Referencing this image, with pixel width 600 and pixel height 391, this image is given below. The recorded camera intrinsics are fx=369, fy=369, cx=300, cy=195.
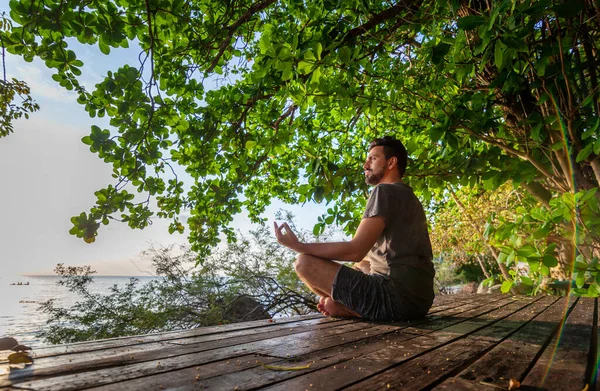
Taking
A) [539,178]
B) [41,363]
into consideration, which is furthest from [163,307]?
[539,178]

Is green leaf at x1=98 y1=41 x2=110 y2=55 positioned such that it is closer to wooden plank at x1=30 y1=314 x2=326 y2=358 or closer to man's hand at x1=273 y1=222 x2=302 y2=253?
man's hand at x1=273 y1=222 x2=302 y2=253

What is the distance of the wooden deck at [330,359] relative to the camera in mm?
1188

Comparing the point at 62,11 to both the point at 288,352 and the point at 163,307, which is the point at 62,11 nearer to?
the point at 288,352

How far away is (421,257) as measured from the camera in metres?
2.75

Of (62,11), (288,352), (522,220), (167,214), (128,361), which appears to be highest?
(62,11)

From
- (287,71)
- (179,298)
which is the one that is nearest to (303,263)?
(287,71)

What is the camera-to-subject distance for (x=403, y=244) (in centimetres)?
269

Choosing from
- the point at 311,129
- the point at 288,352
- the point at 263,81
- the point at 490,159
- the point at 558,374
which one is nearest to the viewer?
the point at 558,374

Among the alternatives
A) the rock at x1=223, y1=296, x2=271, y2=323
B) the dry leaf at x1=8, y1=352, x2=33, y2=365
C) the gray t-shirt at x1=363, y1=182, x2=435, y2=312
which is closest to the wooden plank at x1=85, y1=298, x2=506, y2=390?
the gray t-shirt at x1=363, y1=182, x2=435, y2=312

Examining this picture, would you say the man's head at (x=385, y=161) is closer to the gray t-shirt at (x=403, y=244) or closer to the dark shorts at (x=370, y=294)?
the gray t-shirt at (x=403, y=244)

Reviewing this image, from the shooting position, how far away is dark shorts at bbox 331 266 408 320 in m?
2.65

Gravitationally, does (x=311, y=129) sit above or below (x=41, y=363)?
above

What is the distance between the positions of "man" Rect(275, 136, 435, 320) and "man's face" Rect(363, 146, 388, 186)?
242 mm

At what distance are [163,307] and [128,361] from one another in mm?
5633
